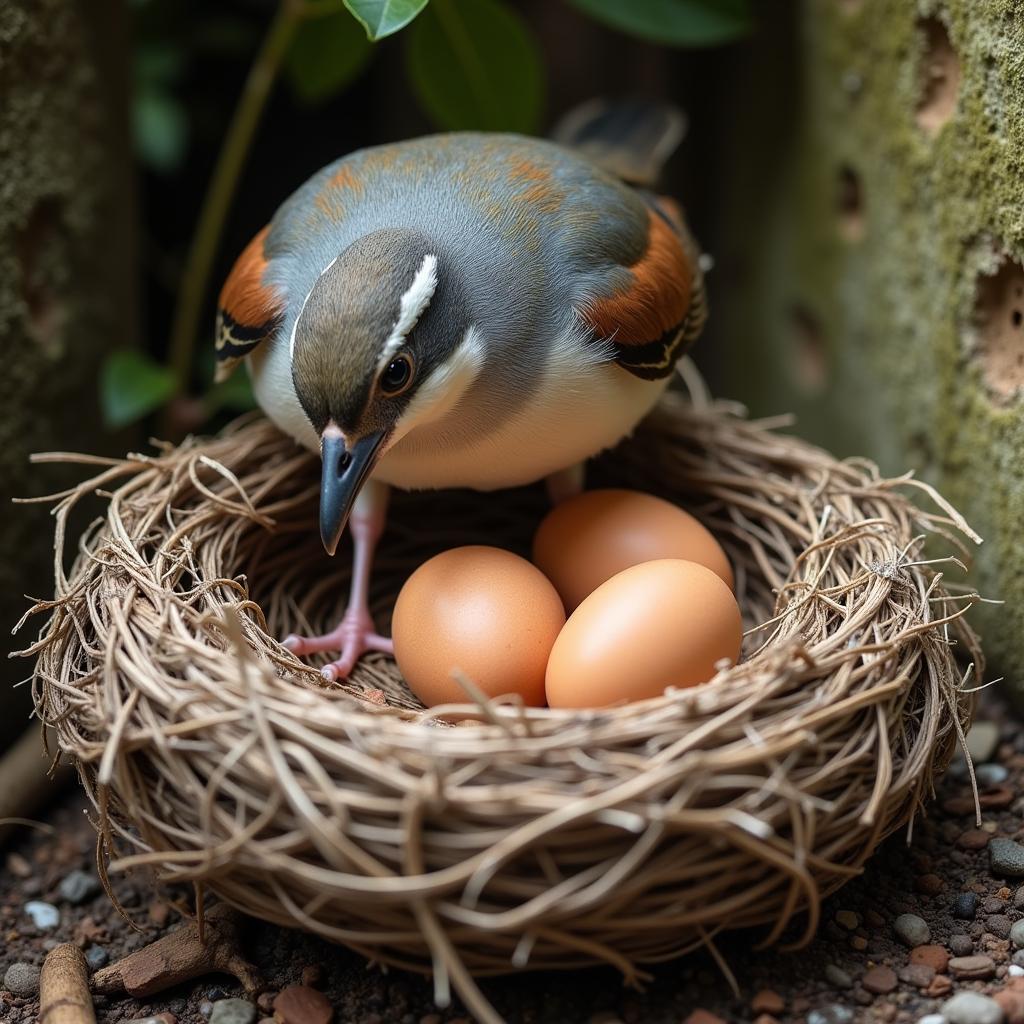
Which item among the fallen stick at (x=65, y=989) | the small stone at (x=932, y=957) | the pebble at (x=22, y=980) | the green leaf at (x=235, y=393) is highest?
the green leaf at (x=235, y=393)

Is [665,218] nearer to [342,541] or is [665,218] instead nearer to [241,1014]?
[342,541]

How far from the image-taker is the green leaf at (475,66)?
2809mm

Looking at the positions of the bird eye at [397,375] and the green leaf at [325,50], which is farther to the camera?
the green leaf at [325,50]

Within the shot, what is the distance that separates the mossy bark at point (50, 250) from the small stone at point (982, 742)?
1913mm

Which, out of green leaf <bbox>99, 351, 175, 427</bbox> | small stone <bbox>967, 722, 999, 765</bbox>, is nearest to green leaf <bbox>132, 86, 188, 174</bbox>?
green leaf <bbox>99, 351, 175, 427</bbox>

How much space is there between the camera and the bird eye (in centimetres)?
181

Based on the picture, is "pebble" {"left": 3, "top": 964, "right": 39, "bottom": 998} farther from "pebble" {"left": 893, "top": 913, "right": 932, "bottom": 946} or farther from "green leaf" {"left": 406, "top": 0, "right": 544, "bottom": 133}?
"green leaf" {"left": 406, "top": 0, "right": 544, "bottom": 133}

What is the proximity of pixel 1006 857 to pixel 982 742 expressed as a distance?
0.34 meters

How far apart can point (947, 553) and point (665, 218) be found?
0.95 m

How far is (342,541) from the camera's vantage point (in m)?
2.51

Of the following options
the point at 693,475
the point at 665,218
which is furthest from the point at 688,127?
the point at 693,475

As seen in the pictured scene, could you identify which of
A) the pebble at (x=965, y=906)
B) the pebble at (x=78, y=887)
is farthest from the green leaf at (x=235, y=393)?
the pebble at (x=965, y=906)

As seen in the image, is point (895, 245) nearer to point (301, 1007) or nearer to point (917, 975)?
point (917, 975)

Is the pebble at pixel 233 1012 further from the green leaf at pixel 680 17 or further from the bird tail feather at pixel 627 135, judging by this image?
the green leaf at pixel 680 17
